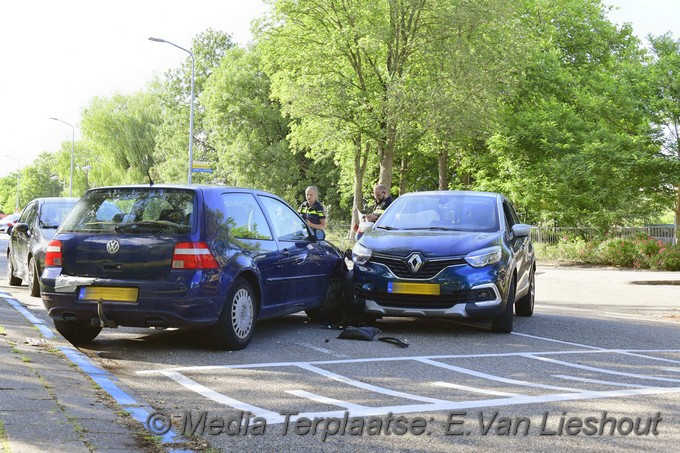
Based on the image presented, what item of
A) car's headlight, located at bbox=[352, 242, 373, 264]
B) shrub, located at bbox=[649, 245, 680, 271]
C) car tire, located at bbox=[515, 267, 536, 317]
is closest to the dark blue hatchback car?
car's headlight, located at bbox=[352, 242, 373, 264]

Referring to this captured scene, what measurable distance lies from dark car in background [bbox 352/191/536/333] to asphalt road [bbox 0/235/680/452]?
0.39 m

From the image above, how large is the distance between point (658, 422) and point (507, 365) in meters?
2.32

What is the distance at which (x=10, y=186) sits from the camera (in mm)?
165375

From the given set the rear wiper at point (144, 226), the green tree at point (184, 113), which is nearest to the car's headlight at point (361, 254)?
the rear wiper at point (144, 226)

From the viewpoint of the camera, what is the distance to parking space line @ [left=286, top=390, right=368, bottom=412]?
5594mm

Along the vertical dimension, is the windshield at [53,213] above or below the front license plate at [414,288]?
above

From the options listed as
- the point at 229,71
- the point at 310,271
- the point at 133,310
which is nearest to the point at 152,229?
the point at 133,310

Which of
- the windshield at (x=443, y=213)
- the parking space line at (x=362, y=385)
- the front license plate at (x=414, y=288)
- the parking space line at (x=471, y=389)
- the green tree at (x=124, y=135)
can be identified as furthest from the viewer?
the green tree at (x=124, y=135)

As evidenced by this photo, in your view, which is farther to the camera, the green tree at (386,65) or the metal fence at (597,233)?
the green tree at (386,65)

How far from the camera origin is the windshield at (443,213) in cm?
1026

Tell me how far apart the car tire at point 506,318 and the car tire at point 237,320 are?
3.04 m

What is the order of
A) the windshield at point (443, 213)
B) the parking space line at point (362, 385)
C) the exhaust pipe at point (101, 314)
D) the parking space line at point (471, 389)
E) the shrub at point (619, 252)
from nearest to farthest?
the parking space line at point (362, 385) < the parking space line at point (471, 389) < the exhaust pipe at point (101, 314) < the windshield at point (443, 213) < the shrub at point (619, 252)

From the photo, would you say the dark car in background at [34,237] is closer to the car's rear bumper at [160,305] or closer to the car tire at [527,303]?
the car's rear bumper at [160,305]

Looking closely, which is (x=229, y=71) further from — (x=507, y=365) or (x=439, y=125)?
(x=507, y=365)
